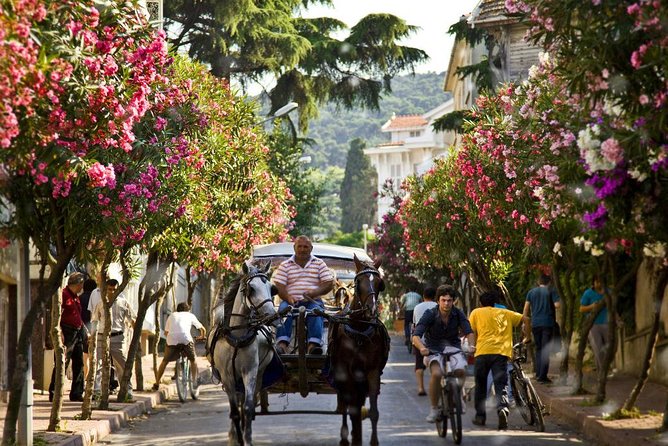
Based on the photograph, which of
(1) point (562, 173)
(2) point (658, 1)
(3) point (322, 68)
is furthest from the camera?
(3) point (322, 68)

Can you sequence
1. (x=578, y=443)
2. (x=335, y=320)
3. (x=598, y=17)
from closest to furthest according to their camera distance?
1. (x=598, y=17)
2. (x=335, y=320)
3. (x=578, y=443)

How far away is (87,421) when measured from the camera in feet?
56.5

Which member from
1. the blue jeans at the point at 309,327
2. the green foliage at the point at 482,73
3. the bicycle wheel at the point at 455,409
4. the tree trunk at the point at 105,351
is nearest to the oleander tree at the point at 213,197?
the tree trunk at the point at 105,351

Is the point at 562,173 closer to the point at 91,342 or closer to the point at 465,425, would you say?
the point at 465,425

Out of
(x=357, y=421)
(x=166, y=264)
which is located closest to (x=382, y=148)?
(x=166, y=264)

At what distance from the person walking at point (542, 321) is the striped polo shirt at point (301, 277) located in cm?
1032

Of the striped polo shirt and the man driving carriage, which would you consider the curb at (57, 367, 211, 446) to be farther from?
the striped polo shirt

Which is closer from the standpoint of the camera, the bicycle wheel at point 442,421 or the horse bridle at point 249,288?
the horse bridle at point 249,288

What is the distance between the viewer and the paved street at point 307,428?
15.7m

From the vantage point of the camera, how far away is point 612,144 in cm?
1041

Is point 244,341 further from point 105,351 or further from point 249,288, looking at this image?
point 105,351

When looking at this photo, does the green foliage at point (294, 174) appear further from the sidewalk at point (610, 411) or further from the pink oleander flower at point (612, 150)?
the pink oleander flower at point (612, 150)

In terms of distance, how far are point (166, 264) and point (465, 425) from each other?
8156 millimetres

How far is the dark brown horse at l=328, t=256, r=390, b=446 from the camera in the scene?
13.9m
